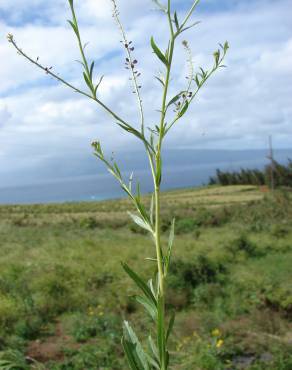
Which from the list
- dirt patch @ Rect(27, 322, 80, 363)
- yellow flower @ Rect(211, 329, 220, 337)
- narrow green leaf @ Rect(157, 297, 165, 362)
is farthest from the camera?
dirt patch @ Rect(27, 322, 80, 363)

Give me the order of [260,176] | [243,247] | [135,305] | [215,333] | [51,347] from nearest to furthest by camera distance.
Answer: [215,333] < [51,347] < [135,305] < [243,247] < [260,176]

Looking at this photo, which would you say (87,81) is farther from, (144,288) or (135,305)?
(135,305)

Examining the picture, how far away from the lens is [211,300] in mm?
9023

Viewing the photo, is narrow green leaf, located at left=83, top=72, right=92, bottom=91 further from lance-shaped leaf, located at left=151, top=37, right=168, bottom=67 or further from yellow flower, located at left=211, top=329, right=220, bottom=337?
yellow flower, located at left=211, top=329, right=220, bottom=337

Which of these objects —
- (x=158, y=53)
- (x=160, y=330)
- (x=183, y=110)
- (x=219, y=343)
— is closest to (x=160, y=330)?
(x=160, y=330)

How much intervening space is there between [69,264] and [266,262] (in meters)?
4.58

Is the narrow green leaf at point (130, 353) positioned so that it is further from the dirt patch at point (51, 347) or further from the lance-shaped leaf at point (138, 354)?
the dirt patch at point (51, 347)

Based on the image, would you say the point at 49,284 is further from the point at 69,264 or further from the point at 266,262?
the point at 266,262

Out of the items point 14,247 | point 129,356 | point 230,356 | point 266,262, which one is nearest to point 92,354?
point 230,356

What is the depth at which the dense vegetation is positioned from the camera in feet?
124

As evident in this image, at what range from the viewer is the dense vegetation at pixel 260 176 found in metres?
37.7

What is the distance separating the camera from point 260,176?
143 feet

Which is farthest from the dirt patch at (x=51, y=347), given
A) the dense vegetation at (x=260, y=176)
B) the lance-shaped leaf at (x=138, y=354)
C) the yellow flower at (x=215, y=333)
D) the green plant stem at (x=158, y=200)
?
the dense vegetation at (x=260, y=176)

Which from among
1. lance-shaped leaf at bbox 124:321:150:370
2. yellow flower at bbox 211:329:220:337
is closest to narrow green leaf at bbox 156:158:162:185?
lance-shaped leaf at bbox 124:321:150:370
